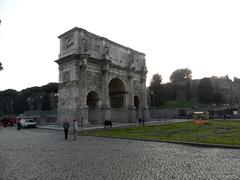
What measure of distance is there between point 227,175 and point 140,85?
37.4 metres

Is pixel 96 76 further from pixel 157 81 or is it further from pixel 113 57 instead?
pixel 157 81

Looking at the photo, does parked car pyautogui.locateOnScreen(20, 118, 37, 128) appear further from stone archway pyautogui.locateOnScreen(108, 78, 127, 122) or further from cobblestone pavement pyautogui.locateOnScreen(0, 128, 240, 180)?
cobblestone pavement pyautogui.locateOnScreen(0, 128, 240, 180)

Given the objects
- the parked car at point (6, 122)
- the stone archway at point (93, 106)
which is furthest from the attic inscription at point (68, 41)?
the parked car at point (6, 122)

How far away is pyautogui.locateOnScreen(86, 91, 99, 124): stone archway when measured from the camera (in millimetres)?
34031

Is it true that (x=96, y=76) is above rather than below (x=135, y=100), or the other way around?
above

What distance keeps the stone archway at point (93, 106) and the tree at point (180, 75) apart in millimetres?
66448

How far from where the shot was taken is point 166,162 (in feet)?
26.8

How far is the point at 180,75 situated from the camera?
325 feet

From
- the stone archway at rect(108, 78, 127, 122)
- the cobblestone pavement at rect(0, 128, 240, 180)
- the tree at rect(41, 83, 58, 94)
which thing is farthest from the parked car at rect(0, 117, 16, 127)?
the tree at rect(41, 83, 58, 94)

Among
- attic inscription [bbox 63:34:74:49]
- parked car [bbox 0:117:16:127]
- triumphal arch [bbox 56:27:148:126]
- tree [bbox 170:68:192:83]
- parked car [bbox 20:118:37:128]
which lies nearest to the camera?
triumphal arch [bbox 56:27:148:126]

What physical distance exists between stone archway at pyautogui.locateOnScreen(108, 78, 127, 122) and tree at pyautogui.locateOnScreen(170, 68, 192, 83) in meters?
60.0

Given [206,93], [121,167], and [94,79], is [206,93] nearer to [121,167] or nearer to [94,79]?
[94,79]

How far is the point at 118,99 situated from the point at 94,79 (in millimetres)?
7668

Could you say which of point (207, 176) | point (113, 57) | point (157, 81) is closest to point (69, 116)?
point (113, 57)
